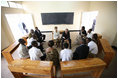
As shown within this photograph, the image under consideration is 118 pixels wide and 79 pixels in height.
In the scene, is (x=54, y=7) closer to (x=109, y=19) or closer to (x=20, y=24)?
(x=20, y=24)

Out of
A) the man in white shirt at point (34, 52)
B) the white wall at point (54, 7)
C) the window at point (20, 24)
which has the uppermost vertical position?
the white wall at point (54, 7)

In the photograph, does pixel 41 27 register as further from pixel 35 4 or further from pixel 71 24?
pixel 71 24

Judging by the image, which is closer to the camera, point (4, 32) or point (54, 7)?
point (4, 32)

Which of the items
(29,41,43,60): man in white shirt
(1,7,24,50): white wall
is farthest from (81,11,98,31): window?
(1,7,24,50): white wall

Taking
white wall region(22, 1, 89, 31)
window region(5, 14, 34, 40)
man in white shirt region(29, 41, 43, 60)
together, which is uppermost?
white wall region(22, 1, 89, 31)

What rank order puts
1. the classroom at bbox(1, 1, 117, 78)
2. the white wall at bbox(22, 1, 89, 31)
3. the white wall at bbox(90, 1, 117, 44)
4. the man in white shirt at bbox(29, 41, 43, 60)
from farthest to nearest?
1. the white wall at bbox(22, 1, 89, 31)
2. the white wall at bbox(90, 1, 117, 44)
3. the man in white shirt at bbox(29, 41, 43, 60)
4. the classroom at bbox(1, 1, 117, 78)

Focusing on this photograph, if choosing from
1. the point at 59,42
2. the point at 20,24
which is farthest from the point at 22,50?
the point at 20,24

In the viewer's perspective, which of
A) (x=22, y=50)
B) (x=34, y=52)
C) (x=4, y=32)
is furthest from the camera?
(x=4, y=32)

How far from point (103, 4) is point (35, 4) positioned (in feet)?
13.1

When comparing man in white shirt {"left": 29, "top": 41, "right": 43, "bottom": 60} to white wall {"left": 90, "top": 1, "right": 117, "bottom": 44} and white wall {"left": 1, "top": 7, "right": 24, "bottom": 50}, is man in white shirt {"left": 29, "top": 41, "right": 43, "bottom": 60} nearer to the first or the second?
white wall {"left": 1, "top": 7, "right": 24, "bottom": 50}

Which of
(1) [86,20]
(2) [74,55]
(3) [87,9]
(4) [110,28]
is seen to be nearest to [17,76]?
(2) [74,55]

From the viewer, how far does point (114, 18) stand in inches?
86.4

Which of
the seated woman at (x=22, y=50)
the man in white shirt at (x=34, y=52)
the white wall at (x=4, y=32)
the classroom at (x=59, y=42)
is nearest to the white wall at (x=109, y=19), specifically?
the classroom at (x=59, y=42)

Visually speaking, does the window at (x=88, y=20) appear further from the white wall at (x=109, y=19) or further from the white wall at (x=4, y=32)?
the white wall at (x=4, y=32)
